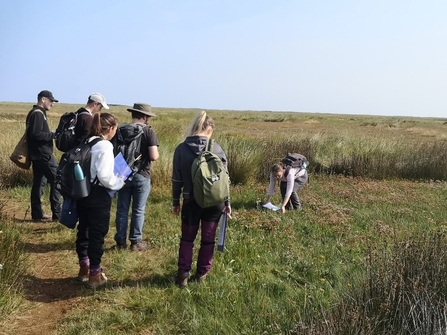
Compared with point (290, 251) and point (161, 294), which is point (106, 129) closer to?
point (161, 294)

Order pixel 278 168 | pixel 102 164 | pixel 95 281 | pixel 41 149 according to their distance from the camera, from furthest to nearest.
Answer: pixel 278 168
pixel 41 149
pixel 95 281
pixel 102 164

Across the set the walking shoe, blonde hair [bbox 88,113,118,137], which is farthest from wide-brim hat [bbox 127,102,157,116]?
the walking shoe

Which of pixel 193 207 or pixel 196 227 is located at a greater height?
pixel 193 207

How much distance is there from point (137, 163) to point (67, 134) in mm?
1350

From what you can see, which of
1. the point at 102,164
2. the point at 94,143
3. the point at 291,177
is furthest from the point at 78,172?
the point at 291,177

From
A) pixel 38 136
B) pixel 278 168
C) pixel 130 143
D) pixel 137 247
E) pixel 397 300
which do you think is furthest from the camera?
pixel 278 168

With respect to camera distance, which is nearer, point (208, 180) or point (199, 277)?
point (208, 180)

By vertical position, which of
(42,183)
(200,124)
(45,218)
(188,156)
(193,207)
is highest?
(200,124)

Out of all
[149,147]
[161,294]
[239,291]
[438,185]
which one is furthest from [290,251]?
[438,185]

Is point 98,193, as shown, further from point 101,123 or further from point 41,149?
point 41,149

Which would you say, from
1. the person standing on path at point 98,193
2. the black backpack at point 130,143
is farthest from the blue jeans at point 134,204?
the person standing on path at point 98,193

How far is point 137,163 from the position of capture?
4.68 m

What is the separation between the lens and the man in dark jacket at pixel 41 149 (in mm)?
5562

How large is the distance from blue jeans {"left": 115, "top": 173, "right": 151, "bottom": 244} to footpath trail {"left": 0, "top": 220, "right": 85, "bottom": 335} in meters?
0.90
